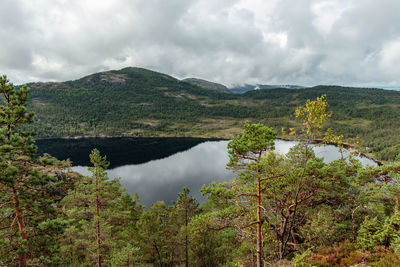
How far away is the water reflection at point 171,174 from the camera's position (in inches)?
3319

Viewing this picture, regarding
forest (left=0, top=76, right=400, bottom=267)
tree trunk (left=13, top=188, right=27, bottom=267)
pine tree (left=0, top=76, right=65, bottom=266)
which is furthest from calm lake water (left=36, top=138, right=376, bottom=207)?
tree trunk (left=13, top=188, right=27, bottom=267)

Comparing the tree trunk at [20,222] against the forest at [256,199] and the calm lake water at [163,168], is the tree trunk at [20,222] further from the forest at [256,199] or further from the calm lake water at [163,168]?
the calm lake water at [163,168]

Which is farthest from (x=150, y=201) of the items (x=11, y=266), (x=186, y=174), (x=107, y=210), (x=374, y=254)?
(x=374, y=254)

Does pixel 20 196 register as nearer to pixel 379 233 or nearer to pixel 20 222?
pixel 20 222

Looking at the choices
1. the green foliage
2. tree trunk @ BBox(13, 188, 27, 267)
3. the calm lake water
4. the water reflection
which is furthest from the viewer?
the calm lake water

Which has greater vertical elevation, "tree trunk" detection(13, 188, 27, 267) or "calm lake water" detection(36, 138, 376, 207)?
"tree trunk" detection(13, 188, 27, 267)

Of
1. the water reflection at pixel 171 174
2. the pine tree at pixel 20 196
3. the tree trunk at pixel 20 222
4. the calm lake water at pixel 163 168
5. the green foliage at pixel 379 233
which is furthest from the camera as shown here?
the calm lake water at pixel 163 168

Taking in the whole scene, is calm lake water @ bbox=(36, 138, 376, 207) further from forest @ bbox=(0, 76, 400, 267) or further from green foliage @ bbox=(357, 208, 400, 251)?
green foliage @ bbox=(357, 208, 400, 251)

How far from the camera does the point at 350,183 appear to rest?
1606 centimetres

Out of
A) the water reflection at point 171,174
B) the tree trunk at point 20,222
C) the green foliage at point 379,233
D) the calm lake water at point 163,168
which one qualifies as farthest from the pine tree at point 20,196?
the water reflection at point 171,174

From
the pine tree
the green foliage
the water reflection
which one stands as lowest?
the water reflection

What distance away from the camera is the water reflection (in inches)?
3319

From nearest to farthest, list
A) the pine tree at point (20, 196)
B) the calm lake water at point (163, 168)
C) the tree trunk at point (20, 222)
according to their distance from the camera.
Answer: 1. the pine tree at point (20, 196)
2. the tree trunk at point (20, 222)
3. the calm lake water at point (163, 168)

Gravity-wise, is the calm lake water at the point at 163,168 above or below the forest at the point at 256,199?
below
